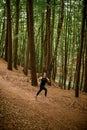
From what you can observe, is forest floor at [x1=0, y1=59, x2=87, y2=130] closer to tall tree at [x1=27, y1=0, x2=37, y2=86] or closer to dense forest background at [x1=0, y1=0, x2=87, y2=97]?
tall tree at [x1=27, y1=0, x2=37, y2=86]

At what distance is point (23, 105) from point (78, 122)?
305 centimetres

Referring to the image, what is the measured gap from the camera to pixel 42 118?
1145 centimetres

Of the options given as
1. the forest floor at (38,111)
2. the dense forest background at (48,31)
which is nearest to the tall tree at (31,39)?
the dense forest background at (48,31)

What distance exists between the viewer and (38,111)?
12.1 m

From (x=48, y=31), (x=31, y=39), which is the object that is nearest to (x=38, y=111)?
(x=31, y=39)

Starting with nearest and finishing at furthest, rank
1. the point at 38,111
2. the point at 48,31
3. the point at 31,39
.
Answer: the point at 38,111 → the point at 31,39 → the point at 48,31

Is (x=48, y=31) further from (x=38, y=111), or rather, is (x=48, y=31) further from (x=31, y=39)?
(x=38, y=111)

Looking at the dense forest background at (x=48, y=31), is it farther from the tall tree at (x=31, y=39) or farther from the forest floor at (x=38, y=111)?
the forest floor at (x=38, y=111)

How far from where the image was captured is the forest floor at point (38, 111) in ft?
33.4

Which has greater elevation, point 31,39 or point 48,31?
point 48,31

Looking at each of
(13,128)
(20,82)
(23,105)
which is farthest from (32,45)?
(13,128)

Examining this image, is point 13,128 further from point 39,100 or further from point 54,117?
point 39,100

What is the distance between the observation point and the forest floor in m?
10.2

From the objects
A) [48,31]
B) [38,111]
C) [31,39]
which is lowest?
[38,111]
